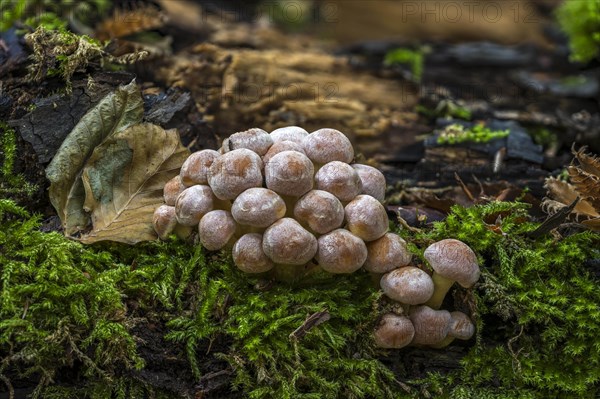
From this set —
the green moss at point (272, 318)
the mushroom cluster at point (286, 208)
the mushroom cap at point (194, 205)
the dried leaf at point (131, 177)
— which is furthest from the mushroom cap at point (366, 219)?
the dried leaf at point (131, 177)

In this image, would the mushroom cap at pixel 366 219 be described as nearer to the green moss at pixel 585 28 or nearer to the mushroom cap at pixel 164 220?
the mushroom cap at pixel 164 220

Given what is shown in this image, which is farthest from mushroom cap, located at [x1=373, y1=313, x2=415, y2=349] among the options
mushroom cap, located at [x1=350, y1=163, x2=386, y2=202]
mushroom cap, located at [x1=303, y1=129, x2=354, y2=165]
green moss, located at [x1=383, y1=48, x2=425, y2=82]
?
green moss, located at [x1=383, y1=48, x2=425, y2=82]

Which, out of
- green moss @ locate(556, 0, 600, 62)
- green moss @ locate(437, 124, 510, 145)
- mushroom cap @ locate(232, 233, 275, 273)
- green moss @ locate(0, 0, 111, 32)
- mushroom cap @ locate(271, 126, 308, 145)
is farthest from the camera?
green moss @ locate(556, 0, 600, 62)

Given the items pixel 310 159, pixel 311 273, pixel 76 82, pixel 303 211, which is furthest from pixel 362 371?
pixel 76 82

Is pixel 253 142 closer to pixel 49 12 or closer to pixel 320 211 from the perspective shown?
pixel 320 211

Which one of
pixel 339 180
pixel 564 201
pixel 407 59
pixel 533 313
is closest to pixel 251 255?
pixel 339 180

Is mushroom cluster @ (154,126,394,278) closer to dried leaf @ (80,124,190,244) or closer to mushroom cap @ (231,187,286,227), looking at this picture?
mushroom cap @ (231,187,286,227)

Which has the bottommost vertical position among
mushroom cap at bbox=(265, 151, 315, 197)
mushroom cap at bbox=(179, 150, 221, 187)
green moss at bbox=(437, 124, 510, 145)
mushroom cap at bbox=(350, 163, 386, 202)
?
green moss at bbox=(437, 124, 510, 145)
